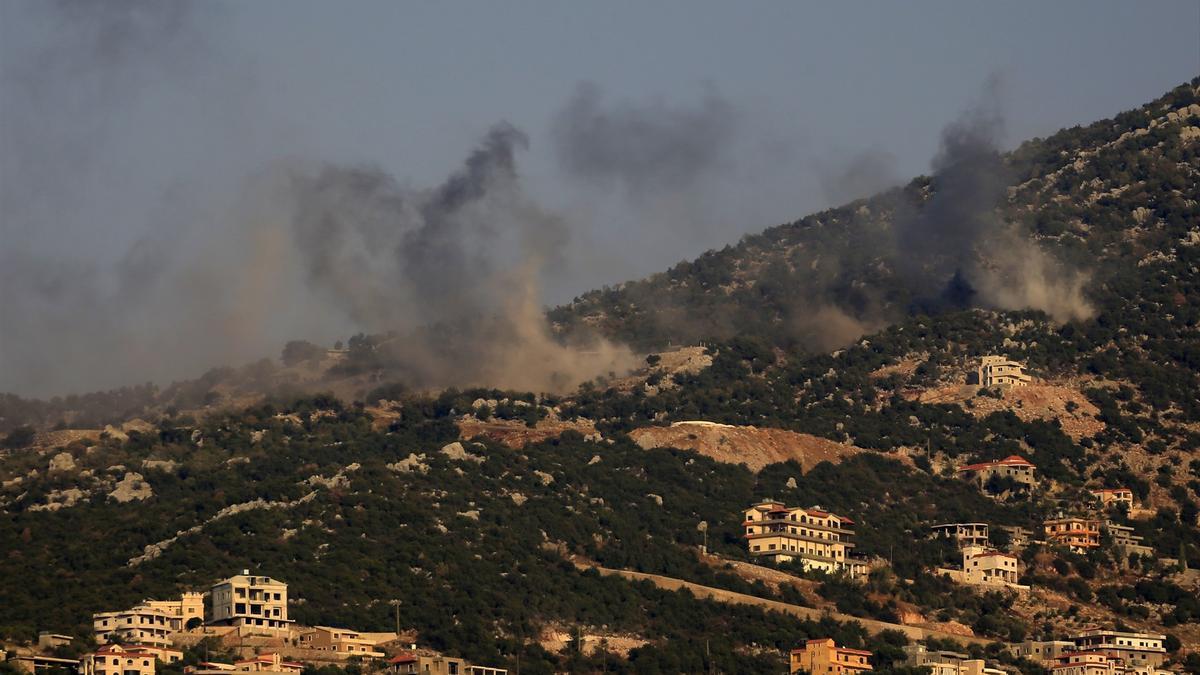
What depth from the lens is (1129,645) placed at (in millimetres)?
149875

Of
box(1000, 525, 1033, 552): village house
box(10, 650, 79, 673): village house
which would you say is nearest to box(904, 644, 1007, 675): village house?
box(1000, 525, 1033, 552): village house

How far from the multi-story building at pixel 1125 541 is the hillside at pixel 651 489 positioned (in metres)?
0.78

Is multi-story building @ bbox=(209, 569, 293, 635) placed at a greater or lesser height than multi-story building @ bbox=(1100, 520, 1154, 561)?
lesser

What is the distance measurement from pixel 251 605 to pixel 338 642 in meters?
4.31

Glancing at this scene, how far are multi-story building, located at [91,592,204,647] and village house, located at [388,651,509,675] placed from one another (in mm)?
9102

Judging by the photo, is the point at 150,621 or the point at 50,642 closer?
the point at 50,642

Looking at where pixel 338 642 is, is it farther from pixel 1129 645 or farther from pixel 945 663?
pixel 1129 645

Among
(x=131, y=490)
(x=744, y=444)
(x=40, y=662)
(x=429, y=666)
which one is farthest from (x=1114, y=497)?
(x=40, y=662)

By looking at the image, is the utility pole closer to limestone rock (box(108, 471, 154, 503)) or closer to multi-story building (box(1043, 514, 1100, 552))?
limestone rock (box(108, 471, 154, 503))

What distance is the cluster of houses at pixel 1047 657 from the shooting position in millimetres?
144125

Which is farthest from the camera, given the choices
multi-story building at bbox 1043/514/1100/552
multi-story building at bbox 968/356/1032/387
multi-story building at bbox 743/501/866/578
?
multi-story building at bbox 968/356/1032/387

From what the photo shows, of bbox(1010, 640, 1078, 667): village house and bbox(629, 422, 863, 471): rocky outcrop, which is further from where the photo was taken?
bbox(629, 422, 863, 471): rocky outcrop

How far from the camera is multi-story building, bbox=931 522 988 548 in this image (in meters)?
164

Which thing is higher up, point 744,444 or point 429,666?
point 744,444
